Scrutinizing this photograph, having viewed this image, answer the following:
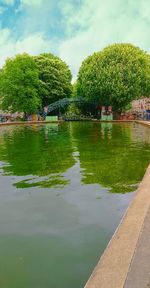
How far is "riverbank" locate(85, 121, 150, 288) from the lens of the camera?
4.85m

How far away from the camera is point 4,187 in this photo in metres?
12.4

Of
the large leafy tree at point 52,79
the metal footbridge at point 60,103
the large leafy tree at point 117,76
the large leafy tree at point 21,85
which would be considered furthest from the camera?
the large leafy tree at point 52,79

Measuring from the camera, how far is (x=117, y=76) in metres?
64.1

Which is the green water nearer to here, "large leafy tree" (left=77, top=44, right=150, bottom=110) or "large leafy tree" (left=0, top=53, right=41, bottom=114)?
"large leafy tree" (left=77, top=44, right=150, bottom=110)

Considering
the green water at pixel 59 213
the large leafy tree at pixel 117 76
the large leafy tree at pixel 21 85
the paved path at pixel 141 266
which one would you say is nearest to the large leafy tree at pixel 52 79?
the large leafy tree at pixel 21 85

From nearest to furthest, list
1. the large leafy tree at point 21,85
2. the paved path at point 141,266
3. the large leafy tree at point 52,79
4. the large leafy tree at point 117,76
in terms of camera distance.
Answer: the paved path at point 141,266 < the large leafy tree at point 117,76 < the large leafy tree at point 21,85 < the large leafy tree at point 52,79

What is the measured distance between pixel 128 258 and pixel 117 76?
60.0m

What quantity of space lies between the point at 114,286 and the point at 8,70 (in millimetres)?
70472

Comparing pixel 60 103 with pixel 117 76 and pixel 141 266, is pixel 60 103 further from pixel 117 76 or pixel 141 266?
pixel 141 266

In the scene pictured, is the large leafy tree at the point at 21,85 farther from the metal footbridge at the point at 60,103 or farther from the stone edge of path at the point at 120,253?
the stone edge of path at the point at 120,253

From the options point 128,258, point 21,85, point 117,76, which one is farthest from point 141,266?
point 21,85

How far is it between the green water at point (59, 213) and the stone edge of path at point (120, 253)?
16.0 inches

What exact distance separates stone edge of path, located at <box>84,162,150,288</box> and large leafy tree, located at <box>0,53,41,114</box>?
62807 millimetres

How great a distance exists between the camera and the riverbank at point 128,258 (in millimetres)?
4848
